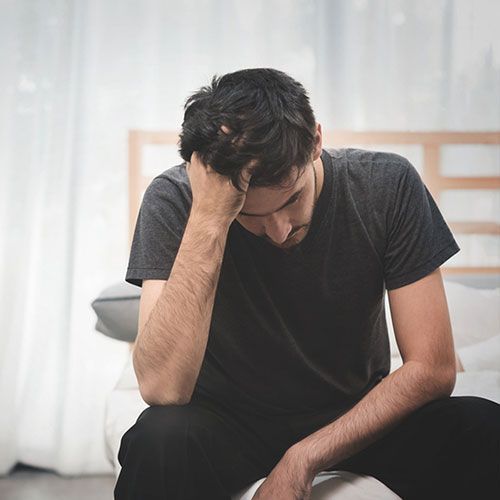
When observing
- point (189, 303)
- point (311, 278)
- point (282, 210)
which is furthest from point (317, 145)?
point (189, 303)

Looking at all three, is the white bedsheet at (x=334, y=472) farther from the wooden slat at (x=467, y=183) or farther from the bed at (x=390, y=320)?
the wooden slat at (x=467, y=183)

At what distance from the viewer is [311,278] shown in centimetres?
135

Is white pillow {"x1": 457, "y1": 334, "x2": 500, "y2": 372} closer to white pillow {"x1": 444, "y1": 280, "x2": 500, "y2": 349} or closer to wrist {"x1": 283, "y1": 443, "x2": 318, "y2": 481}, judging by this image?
white pillow {"x1": 444, "y1": 280, "x2": 500, "y2": 349}

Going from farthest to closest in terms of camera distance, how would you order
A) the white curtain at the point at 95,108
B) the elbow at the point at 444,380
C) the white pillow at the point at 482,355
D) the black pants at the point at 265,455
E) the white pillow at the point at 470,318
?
the white curtain at the point at 95,108, the white pillow at the point at 470,318, the white pillow at the point at 482,355, the elbow at the point at 444,380, the black pants at the point at 265,455

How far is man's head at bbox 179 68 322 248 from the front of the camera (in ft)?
3.83

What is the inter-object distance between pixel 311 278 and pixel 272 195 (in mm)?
210

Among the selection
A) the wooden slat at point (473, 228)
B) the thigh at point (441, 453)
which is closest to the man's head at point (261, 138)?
the thigh at point (441, 453)

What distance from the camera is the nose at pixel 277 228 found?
1.25 metres

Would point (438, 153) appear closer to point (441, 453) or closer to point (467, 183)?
point (467, 183)

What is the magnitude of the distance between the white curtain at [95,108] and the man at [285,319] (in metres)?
1.36

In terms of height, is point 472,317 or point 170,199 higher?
point 170,199

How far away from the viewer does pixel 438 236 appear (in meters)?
1.32

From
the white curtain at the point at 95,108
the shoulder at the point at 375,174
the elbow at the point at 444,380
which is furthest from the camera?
the white curtain at the point at 95,108

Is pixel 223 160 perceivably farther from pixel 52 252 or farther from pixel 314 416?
pixel 52 252
